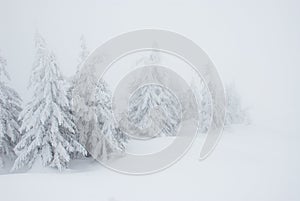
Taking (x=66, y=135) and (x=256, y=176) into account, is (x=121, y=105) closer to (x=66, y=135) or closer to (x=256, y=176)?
(x=66, y=135)

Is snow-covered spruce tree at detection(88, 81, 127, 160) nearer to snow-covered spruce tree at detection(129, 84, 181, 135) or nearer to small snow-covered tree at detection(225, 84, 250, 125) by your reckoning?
snow-covered spruce tree at detection(129, 84, 181, 135)

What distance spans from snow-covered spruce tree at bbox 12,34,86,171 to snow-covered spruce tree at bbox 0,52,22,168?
9.03 feet

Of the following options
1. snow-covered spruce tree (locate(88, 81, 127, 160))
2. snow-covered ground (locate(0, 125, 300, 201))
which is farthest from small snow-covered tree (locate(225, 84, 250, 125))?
snow-covered spruce tree (locate(88, 81, 127, 160))

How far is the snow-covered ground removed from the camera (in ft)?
38.7

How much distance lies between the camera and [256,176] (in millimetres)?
A: 15492

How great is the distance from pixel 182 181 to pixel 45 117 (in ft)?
31.2

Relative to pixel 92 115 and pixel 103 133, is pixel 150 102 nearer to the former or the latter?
pixel 103 133

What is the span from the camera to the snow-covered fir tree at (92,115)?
633 inches

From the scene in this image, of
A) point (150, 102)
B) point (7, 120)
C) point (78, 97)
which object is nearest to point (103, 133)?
point (78, 97)

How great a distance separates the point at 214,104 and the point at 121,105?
39.6ft

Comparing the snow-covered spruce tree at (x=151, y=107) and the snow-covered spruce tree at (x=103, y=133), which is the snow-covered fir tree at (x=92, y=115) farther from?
the snow-covered spruce tree at (x=151, y=107)

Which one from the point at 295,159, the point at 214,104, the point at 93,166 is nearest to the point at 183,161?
the point at 93,166

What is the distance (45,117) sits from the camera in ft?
46.0

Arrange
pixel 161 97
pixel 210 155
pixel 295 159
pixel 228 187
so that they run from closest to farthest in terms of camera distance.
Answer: pixel 228 187, pixel 210 155, pixel 295 159, pixel 161 97
